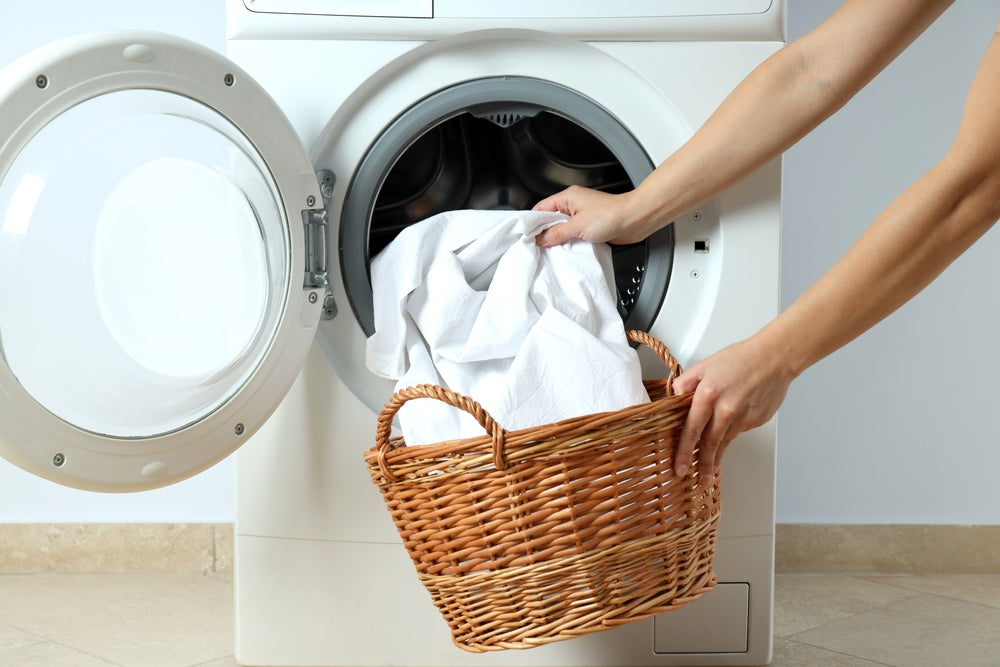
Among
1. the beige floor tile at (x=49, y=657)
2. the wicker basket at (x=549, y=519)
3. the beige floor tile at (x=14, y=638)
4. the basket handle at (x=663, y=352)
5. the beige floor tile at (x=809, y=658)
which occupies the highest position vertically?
the basket handle at (x=663, y=352)

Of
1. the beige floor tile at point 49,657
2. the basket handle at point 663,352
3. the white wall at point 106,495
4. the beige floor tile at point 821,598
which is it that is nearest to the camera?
the basket handle at point 663,352

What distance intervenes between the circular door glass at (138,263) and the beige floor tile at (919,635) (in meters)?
0.90

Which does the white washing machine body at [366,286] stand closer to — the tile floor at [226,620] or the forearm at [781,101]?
the forearm at [781,101]

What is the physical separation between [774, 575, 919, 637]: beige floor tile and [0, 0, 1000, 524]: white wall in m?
0.11

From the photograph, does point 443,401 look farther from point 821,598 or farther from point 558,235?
point 821,598

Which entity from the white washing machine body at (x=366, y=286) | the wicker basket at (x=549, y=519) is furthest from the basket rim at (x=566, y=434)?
the white washing machine body at (x=366, y=286)

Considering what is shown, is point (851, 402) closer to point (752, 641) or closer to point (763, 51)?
point (752, 641)

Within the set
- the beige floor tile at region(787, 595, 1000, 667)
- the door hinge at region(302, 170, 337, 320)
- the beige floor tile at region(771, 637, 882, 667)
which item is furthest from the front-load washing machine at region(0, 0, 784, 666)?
the beige floor tile at region(787, 595, 1000, 667)

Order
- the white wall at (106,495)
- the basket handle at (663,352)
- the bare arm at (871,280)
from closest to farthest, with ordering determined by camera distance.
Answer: the bare arm at (871,280) < the basket handle at (663,352) < the white wall at (106,495)

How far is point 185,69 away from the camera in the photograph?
852 mm

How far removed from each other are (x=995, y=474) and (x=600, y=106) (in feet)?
3.39

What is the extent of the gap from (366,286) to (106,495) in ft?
2.55

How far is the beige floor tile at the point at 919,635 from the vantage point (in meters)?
1.18

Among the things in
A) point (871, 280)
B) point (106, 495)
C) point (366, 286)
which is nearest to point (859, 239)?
point (871, 280)
